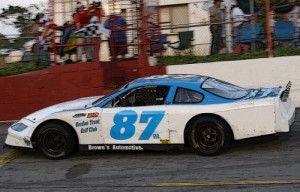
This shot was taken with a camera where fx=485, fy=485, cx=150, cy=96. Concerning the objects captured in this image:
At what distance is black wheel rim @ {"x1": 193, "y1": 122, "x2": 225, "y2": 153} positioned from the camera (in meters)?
7.20

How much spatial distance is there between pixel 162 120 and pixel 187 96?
21.9 inches

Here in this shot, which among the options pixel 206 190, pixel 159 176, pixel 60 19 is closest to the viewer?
pixel 206 190

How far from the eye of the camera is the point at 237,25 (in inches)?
480

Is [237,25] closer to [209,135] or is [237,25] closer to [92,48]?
[92,48]

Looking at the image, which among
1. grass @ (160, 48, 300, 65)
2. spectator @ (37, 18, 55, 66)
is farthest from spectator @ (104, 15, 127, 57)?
spectator @ (37, 18, 55, 66)

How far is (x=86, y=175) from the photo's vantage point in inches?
266

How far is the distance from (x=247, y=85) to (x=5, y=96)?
603 centimetres

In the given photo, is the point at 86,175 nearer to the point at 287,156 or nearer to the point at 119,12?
the point at 287,156

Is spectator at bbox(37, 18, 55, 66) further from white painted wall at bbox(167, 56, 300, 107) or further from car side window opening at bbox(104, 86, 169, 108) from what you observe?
car side window opening at bbox(104, 86, 169, 108)

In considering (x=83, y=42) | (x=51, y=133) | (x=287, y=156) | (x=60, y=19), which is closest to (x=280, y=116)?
(x=287, y=156)

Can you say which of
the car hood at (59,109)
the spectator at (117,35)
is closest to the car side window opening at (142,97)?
the car hood at (59,109)

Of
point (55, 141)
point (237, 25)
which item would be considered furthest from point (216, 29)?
point (55, 141)

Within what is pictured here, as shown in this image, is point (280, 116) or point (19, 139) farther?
point (19, 139)

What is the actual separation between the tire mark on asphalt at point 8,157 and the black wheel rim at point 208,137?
308 cm
